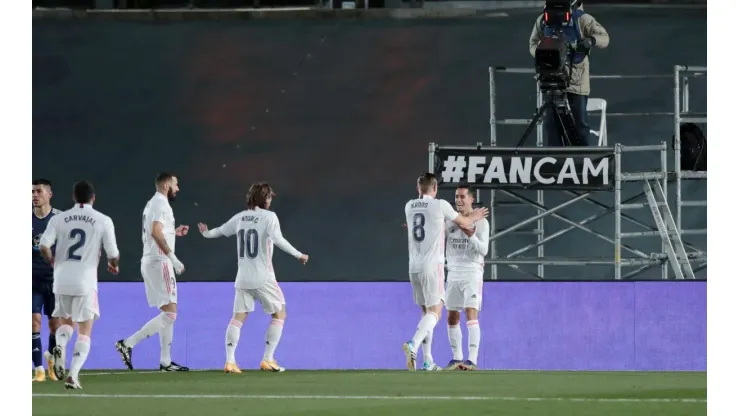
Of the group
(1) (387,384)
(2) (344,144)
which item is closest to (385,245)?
(2) (344,144)

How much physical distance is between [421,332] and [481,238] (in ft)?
3.18

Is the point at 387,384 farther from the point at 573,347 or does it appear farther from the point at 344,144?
the point at 344,144

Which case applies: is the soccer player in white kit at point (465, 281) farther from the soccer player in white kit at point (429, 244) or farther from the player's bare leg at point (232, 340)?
the player's bare leg at point (232, 340)

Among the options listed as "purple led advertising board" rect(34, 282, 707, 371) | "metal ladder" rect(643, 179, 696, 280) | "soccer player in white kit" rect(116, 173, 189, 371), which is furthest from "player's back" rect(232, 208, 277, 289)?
"metal ladder" rect(643, 179, 696, 280)

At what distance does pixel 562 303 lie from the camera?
43.0ft

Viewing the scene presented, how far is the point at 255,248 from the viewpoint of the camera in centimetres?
1200

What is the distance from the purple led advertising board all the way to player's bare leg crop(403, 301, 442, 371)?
1.07 meters

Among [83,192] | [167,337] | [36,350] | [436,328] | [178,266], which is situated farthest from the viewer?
[436,328]

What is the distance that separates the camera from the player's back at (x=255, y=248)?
39.2ft

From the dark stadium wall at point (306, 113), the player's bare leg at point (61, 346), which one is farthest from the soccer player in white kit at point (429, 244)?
the dark stadium wall at point (306, 113)

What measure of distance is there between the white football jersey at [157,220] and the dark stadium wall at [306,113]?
6.96m

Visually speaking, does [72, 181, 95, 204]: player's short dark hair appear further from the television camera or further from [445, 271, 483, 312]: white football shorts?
the television camera

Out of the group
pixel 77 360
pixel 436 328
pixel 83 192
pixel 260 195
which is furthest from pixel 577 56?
pixel 77 360

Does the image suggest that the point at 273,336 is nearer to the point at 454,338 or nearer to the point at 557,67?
the point at 454,338
